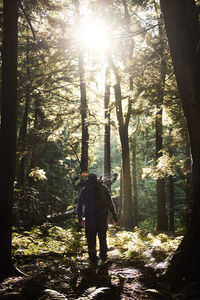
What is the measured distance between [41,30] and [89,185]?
5.02 m

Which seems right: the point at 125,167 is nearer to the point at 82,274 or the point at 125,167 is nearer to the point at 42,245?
the point at 42,245

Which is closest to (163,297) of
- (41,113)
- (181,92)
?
(181,92)

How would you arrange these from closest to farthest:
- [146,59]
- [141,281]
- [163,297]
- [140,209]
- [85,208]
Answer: [163,297] → [141,281] → [85,208] → [146,59] → [140,209]

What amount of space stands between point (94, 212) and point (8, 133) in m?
2.82

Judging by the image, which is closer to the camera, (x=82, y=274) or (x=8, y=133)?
(x=82, y=274)

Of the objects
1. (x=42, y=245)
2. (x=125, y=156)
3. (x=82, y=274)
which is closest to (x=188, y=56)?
(x=82, y=274)

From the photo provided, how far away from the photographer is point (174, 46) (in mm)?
5156

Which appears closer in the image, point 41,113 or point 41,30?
point 41,30

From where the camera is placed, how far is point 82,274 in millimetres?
5102

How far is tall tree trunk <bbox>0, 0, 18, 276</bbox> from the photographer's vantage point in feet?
16.1

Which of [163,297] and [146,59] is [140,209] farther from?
[163,297]

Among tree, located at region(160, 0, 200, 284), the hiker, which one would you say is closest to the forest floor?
the hiker

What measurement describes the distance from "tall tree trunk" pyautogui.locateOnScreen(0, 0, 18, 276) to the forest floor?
678 millimetres

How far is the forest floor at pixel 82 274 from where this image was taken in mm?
3852
